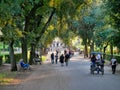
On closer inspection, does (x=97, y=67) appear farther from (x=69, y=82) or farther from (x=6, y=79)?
(x=6, y=79)

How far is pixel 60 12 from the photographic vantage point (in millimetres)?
47469

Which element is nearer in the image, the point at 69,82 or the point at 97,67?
the point at 69,82

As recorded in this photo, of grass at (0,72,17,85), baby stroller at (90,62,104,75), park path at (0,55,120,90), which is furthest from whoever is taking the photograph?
baby stroller at (90,62,104,75)

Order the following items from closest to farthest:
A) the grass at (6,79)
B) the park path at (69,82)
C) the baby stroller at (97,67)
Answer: the park path at (69,82) → the grass at (6,79) → the baby stroller at (97,67)

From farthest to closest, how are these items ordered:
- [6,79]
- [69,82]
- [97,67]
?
[97,67]
[6,79]
[69,82]

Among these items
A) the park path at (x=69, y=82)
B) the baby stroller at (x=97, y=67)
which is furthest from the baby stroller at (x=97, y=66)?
the park path at (x=69, y=82)

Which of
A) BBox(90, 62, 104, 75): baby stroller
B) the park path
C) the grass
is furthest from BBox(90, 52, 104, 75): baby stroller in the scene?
the grass

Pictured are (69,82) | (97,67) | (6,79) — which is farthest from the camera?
(97,67)

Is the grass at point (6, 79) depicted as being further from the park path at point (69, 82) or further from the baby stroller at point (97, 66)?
the baby stroller at point (97, 66)

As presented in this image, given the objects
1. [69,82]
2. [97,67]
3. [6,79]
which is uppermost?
[97,67]

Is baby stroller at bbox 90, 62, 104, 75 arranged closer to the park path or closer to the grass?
the park path

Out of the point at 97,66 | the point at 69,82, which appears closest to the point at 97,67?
the point at 97,66

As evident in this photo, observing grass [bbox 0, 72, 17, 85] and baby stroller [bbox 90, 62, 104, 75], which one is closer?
grass [bbox 0, 72, 17, 85]

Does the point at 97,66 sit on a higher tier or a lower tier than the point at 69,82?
higher
